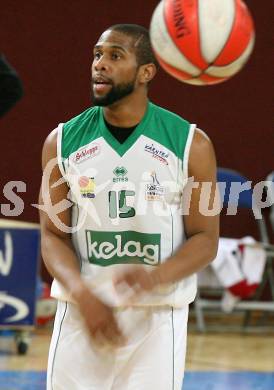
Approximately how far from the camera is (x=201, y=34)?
4.12m

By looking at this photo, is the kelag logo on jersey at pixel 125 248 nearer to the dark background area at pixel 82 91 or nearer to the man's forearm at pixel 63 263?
the man's forearm at pixel 63 263

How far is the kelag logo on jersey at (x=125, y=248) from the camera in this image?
383 cm

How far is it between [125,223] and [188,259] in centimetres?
31

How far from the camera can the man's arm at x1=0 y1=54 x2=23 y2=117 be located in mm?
3055

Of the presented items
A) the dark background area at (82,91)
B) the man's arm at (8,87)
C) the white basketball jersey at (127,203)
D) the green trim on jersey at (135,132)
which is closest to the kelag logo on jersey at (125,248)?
the white basketball jersey at (127,203)

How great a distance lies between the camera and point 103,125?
3.98 meters

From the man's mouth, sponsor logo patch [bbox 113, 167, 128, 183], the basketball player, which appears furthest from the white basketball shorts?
the man's mouth

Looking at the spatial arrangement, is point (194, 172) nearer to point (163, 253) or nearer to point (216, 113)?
point (163, 253)

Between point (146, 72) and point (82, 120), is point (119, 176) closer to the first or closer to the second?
point (82, 120)

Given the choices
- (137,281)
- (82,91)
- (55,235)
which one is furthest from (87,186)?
(82,91)

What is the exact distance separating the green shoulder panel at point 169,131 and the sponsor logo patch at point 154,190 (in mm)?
137

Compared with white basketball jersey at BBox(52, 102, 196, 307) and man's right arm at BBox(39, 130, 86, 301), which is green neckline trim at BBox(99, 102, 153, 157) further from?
man's right arm at BBox(39, 130, 86, 301)

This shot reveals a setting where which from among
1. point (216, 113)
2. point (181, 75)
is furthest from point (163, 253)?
point (216, 113)

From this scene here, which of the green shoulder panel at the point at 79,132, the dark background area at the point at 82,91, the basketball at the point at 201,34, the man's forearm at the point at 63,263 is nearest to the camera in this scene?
the man's forearm at the point at 63,263
